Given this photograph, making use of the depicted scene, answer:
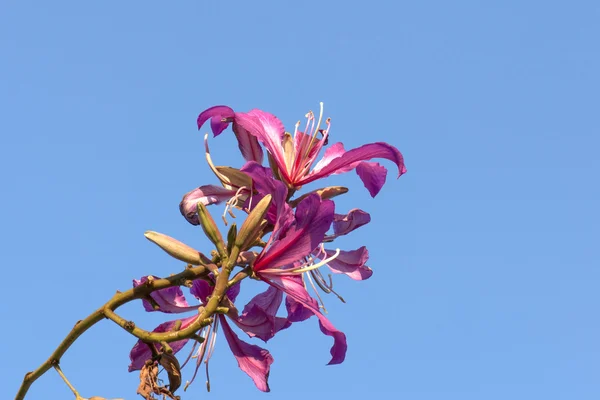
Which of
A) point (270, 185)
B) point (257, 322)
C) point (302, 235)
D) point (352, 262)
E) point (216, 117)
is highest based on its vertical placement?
point (216, 117)

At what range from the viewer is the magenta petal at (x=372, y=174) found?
3.54 metres

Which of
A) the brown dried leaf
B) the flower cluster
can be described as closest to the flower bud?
the flower cluster

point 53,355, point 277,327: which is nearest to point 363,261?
point 277,327

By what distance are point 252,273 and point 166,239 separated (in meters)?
0.39

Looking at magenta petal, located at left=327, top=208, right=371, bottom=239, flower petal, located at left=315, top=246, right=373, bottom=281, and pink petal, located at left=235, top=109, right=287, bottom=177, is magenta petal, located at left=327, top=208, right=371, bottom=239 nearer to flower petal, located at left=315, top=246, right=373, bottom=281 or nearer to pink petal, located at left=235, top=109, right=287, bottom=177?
flower petal, located at left=315, top=246, right=373, bottom=281

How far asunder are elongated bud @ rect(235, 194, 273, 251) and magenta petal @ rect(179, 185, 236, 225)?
21.6 inches

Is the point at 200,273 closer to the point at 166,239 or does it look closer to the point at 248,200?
the point at 166,239

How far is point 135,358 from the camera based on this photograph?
11.1ft

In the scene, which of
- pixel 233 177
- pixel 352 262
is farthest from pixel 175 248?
pixel 352 262

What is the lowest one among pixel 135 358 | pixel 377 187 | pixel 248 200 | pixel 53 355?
pixel 53 355

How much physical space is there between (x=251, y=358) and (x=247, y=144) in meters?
0.89

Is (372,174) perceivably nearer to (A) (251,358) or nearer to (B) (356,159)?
(B) (356,159)

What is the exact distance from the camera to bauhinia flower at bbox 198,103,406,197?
11.3ft

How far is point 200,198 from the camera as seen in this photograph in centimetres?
343
